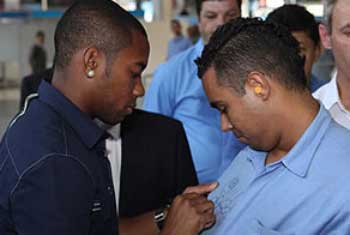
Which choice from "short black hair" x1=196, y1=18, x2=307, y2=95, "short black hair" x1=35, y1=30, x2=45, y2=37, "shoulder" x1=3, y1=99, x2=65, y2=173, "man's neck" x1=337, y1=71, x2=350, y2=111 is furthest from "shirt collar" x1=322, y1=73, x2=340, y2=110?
"short black hair" x1=35, y1=30, x2=45, y2=37

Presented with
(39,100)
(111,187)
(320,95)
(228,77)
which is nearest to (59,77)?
(39,100)

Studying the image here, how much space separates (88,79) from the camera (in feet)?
5.33

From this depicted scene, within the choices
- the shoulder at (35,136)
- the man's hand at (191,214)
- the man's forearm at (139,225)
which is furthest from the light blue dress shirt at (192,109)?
the shoulder at (35,136)

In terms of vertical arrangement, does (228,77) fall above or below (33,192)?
above

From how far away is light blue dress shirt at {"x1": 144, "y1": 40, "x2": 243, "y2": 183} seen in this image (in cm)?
294

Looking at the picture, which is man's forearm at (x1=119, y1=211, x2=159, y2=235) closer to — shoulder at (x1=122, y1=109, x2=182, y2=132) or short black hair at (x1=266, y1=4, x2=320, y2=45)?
shoulder at (x1=122, y1=109, x2=182, y2=132)

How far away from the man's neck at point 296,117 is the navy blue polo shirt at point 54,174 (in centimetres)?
45

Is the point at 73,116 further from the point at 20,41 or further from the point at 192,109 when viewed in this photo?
the point at 20,41

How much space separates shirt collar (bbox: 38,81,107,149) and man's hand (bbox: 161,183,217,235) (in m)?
0.28

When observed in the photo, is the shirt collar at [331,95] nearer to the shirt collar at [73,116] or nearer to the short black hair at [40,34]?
the shirt collar at [73,116]

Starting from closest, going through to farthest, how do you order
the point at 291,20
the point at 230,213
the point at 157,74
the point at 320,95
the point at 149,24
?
the point at 230,213, the point at 320,95, the point at 291,20, the point at 157,74, the point at 149,24

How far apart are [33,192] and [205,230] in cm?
46

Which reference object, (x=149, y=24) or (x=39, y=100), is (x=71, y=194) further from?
(x=149, y=24)

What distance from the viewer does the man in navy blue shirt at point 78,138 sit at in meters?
1.44
